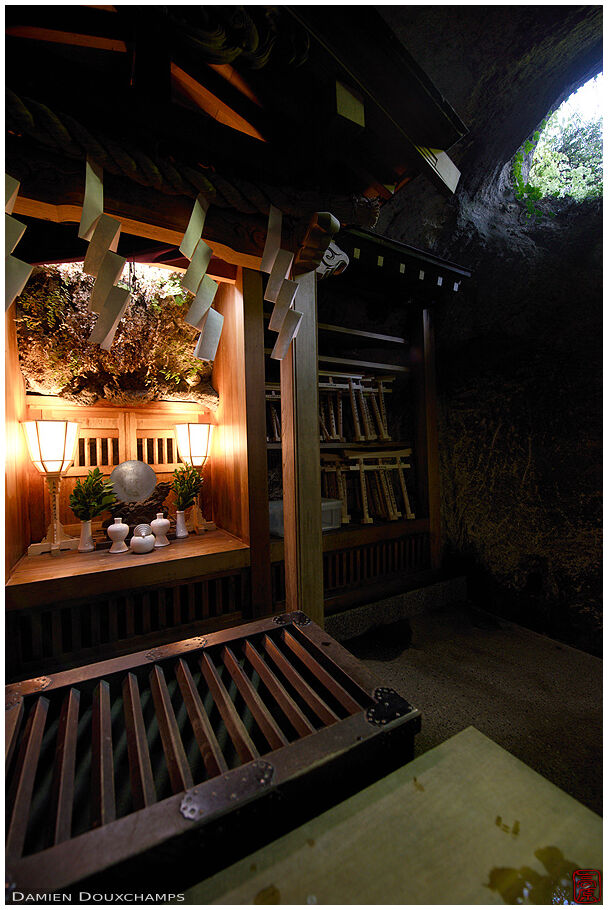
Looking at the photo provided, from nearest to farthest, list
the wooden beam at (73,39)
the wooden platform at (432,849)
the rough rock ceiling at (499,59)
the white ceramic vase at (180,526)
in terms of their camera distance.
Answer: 1. the wooden platform at (432,849)
2. the wooden beam at (73,39)
3. the white ceramic vase at (180,526)
4. the rough rock ceiling at (499,59)

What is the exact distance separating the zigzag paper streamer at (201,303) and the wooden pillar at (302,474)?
788 mm

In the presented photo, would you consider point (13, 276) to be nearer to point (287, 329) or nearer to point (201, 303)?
point (201, 303)

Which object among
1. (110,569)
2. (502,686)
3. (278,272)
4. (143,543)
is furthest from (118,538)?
(502,686)

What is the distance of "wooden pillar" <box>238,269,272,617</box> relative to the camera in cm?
323

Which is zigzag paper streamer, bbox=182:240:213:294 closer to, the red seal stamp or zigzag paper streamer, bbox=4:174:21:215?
zigzag paper streamer, bbox=4:174:21:215

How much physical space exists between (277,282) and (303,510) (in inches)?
60.6

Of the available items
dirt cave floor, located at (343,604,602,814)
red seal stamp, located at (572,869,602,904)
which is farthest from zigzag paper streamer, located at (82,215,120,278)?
dirt cave floor, located at (343,604,602,814)

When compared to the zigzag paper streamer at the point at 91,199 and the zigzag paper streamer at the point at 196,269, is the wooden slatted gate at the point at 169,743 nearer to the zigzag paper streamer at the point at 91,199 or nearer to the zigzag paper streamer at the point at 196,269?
the zigzag paper streamer at the point at 196,269

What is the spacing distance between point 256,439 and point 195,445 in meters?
0.90

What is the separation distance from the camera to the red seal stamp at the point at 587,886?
0.84m

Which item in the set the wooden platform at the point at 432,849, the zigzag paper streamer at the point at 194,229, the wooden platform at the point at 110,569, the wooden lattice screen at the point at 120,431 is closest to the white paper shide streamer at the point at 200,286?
the zigzag paper streamer at the point at 194,229

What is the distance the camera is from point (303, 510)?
8.03 ft

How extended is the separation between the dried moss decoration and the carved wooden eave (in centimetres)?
183

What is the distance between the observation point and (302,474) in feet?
8.05
